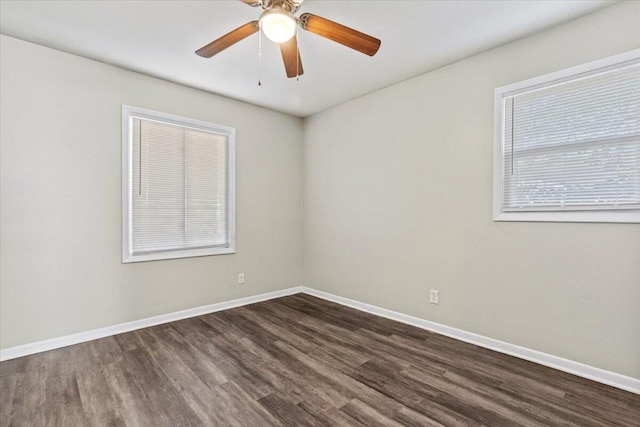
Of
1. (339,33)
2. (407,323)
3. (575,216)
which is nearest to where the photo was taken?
(339,33)

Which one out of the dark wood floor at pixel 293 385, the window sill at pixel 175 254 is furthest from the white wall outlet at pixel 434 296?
the window sill at pixel 175 254

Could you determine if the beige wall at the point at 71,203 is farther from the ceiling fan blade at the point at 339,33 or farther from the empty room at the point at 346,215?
the ceiling fan blade at the point at 339,33

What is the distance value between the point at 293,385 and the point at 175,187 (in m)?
2.43

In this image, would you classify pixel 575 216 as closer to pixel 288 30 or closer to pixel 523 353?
pixel 523 353

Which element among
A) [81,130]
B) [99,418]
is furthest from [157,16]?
[99,418]

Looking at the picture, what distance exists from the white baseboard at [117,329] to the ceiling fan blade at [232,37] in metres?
2.66

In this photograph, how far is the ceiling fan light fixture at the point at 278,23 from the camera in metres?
1.64

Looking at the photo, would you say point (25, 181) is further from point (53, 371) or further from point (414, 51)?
point (414, 51)

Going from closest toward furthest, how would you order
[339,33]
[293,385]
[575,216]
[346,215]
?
1. [339,33]
2. [293,385]
3. [575,216]
4. [346,215]

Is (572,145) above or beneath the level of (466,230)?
above

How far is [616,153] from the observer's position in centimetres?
207

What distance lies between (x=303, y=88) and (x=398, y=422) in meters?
3.23

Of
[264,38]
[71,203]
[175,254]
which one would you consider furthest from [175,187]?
[264,38]

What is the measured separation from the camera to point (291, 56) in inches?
82.6
